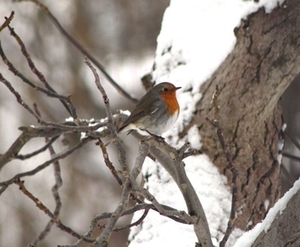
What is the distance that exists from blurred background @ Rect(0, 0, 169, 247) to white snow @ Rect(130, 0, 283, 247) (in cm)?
409

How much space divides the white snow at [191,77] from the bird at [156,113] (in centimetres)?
9

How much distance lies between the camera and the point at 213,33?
336 centimetres

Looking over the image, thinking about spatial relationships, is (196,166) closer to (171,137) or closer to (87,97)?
(171,137)

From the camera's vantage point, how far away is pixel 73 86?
337 inches

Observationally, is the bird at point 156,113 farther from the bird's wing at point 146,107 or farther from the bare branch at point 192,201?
the bare branch at point 192,201

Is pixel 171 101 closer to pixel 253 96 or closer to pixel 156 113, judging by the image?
pixel 156 113

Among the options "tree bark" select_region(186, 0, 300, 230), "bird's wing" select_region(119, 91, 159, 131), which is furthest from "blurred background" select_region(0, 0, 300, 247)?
"tree bark" select_region(186, 0, 300, 230)

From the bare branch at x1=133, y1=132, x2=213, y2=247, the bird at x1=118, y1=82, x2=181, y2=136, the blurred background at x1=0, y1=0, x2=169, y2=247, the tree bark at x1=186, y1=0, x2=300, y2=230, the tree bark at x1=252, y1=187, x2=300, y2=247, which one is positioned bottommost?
the tree bark at x1=252, y1=187, x2=300, y2=247

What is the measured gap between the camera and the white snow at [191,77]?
2.86 metres

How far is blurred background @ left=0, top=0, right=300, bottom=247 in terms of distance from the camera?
317 inches

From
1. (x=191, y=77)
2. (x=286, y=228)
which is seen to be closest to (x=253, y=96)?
(x=191, y=77)

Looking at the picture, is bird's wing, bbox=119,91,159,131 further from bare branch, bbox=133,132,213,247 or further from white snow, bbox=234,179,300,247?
white snow, bbox=234,179,300,247

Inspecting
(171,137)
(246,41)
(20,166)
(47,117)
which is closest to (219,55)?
(246,41)

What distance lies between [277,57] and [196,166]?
27.7 inches
